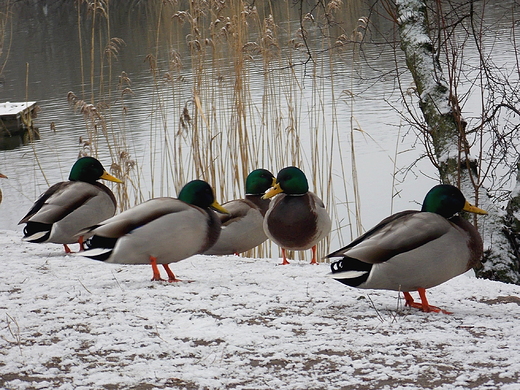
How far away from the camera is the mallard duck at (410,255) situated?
2672 millimetres

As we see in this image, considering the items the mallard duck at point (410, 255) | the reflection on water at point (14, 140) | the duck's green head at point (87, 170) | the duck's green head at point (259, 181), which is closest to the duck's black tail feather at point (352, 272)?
the mallard duck at point (410, 255)

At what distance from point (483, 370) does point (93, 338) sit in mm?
1337

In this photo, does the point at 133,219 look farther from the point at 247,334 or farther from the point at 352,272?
the point at 352,272

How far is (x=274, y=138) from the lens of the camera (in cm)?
584

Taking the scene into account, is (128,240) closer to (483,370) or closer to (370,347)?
(370,347)

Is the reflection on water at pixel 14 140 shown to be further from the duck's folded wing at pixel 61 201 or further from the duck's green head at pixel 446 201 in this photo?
the duck's green head at pixel 446 201

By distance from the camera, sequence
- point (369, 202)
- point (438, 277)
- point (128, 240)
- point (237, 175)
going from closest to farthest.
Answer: point (438, 277)
point (128, 240)
point (237, 175)
point (369, 202)

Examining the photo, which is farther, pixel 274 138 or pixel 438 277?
pixel 274 138

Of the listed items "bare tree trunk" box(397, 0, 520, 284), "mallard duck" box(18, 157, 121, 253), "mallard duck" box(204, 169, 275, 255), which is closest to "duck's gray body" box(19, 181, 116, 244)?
"mallard duck" box(18, 157, 121, 253)

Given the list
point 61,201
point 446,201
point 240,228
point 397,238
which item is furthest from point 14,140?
point 397,238

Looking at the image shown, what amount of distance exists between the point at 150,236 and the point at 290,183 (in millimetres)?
1139

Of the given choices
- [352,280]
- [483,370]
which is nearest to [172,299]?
[352,280]

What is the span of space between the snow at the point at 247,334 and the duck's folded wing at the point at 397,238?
0.24 meters

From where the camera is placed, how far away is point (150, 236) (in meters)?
3.17
